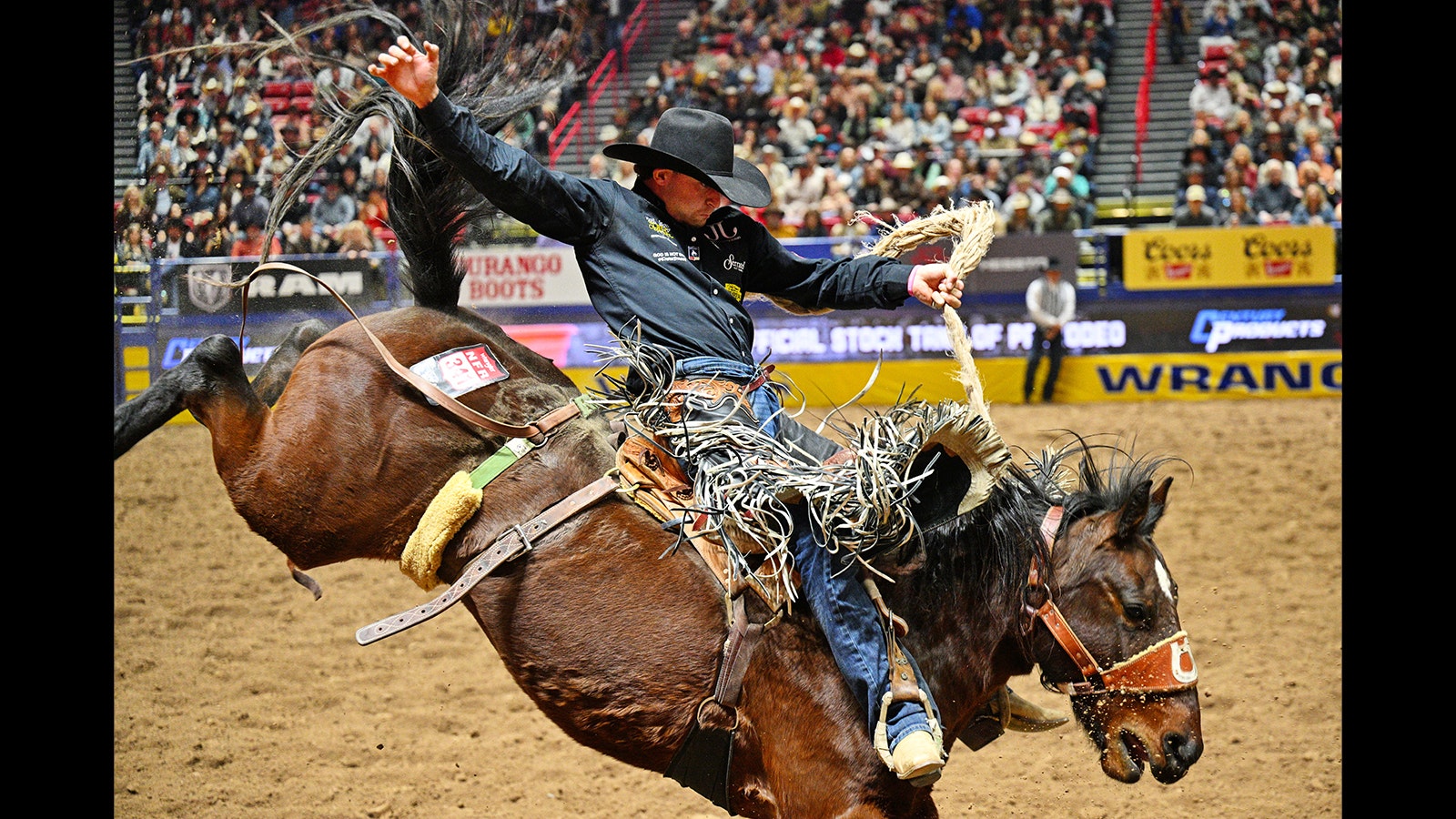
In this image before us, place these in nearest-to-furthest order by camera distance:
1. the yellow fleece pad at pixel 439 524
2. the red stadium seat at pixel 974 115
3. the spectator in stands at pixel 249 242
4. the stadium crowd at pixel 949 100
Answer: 1. the yellow fleece pad at pixel 439 524
2. the spectator in stands at pixel 249 242
3. the stadium crowd at pixel 949 100
4. the red stadium seat at pixel 974 115

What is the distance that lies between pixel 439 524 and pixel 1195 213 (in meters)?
10.5

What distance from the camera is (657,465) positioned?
3.28 metres

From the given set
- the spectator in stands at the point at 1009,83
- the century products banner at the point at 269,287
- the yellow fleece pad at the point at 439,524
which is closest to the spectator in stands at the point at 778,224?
the spectator in stands at the point at 1009,83

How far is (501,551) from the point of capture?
126 inches

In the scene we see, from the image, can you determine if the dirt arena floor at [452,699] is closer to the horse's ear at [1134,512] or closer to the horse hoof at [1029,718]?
the horse hoof at [1029,718]

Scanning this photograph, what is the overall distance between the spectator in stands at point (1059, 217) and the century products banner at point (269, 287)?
22.5 ft

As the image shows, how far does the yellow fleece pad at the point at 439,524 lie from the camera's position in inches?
128

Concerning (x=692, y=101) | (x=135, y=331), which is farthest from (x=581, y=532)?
(x=692, y=101)

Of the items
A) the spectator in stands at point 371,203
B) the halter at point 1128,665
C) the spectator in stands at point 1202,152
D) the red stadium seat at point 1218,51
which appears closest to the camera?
the halter at point 1128,665

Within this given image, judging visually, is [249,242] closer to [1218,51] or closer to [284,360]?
[284,360]

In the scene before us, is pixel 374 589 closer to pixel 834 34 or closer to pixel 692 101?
pixel 692 101
